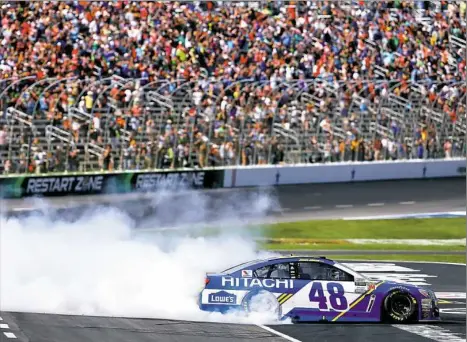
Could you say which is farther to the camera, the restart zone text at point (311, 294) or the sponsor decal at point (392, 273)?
the sponsor decal at point (392, 273)

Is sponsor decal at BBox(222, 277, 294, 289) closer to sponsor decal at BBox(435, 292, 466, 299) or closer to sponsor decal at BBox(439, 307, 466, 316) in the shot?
sponsor decal at BBox(439, 307, 466, 316)

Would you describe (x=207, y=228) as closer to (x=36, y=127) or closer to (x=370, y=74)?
(x=36, y=127)

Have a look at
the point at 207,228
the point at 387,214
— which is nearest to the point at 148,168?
the point at 207,228

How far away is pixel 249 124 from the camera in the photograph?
34719mm

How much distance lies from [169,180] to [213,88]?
10.4ft

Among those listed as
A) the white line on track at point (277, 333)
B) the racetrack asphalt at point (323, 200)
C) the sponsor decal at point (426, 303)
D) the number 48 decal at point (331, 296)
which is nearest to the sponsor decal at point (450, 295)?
the sponsor decal at point (426, 303)

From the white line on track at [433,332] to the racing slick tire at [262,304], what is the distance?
6.31 feet

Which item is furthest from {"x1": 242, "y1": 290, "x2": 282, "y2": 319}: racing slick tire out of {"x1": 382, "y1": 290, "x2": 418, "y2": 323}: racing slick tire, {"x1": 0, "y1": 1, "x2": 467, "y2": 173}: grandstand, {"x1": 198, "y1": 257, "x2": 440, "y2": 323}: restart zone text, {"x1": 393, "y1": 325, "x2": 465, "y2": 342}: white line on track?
{"x1": 0, "y1": 1, "x2": 467, "y2": 173}: grandstand

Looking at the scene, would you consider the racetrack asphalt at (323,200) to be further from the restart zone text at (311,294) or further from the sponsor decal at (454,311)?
the restart zone text at (311,294)

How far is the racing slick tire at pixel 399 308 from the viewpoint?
17.6 m

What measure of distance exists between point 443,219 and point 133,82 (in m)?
10.3

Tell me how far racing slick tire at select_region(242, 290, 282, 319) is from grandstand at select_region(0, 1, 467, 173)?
49.0ft

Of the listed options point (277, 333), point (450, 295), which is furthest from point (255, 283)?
point (450, 295)

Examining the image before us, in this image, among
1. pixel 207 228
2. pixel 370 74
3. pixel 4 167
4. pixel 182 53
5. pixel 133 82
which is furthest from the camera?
pixel 370 74
